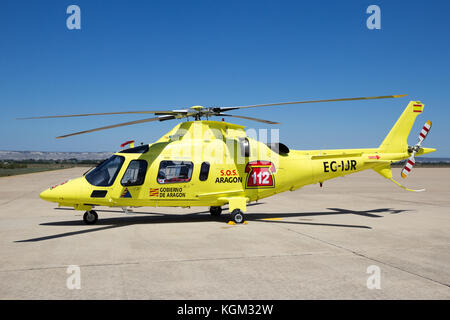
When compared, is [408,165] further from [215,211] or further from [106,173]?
[106,173]

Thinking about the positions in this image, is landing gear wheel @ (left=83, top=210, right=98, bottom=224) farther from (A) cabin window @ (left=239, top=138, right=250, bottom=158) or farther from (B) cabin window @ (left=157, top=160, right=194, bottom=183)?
(A) cabin window @ (left=239, top=138, right=250, bottom=158)

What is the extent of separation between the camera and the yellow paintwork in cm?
1073

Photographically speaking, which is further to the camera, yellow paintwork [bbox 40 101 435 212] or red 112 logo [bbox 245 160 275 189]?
red 112 logo [bbox 245 160 275 189]

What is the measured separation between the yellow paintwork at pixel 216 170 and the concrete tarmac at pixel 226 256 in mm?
797

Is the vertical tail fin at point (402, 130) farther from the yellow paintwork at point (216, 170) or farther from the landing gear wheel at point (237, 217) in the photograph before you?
the landing gear wheel at point (237, 217)

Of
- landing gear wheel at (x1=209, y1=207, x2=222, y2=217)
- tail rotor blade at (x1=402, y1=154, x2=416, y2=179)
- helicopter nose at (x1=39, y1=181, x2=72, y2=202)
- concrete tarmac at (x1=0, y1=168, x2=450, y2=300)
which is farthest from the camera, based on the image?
tail rotor blade at (x1=402, y1=154, x2=416, y2=179)

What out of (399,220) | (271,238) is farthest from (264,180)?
(399,220)

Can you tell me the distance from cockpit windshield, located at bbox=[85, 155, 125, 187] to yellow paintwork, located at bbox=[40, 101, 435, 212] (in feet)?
0.43

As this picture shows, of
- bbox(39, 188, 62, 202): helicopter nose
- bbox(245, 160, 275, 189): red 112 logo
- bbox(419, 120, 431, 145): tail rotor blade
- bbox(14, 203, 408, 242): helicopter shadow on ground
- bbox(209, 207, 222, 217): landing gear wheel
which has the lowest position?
bbox(14, 203, 408, 242): helicopter shadow on ground

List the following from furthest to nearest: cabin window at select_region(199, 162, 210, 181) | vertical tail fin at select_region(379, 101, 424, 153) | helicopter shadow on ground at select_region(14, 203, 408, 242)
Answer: vertical tail fin at select_region(379, 101, 424, 153), cabin window at select_region(199, 162, 210, 181), helicopter shadow on ground at select_region(14, 203, 408, 242)

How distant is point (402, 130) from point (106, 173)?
10.8 m

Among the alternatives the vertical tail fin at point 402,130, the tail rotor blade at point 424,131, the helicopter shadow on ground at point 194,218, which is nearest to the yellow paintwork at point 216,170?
the helicopter shadow on ground at point 194,218

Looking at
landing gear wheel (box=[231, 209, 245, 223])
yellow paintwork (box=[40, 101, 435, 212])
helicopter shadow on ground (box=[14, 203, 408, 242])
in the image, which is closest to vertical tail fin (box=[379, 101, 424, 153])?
yellow paintwork (box=[40, 101, 435, 212])
